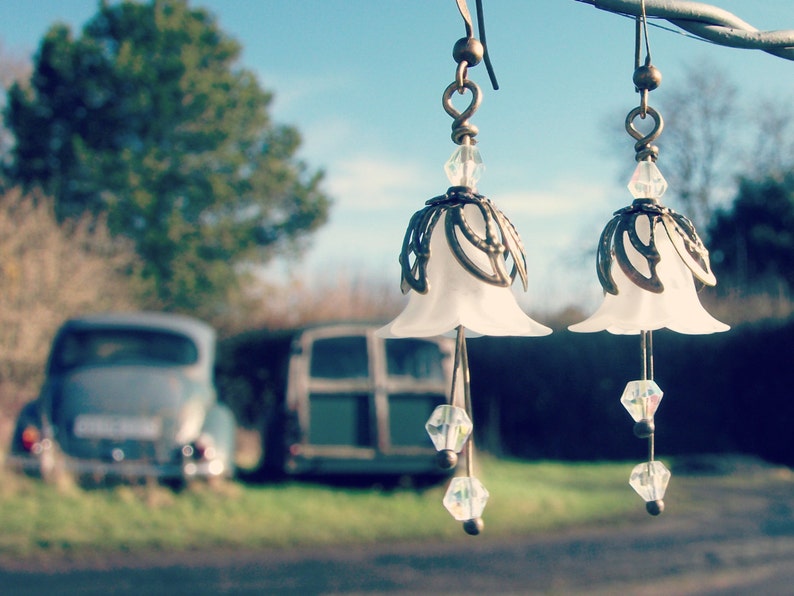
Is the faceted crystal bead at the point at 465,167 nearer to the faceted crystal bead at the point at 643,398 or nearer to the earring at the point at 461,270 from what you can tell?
the earring at the point at 461,270

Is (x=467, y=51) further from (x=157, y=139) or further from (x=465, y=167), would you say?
(x=157, y=139)

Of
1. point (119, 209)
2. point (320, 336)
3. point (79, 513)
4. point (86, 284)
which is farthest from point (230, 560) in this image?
point (119, 209)

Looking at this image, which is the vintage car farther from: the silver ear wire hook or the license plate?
the silver ear wire hook

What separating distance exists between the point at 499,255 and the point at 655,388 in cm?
34

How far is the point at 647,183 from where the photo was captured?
1380mm

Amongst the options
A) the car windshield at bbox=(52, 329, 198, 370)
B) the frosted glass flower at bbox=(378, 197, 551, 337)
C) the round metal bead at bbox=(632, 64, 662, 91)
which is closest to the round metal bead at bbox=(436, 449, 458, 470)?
the frosted glass flower at bbox=(378, 197, 551, 337)

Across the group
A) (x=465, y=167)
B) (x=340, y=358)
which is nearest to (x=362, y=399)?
(x=340, y=358)

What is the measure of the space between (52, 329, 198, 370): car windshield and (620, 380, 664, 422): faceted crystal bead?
8.54 metres

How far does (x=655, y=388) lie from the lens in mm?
1329

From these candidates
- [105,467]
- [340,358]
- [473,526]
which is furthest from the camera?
[340,358]

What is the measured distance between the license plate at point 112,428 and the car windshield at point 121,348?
3.04ft

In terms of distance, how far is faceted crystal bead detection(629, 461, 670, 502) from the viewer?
130cm

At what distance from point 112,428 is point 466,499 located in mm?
7843

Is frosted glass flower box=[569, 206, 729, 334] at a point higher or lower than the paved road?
higher
